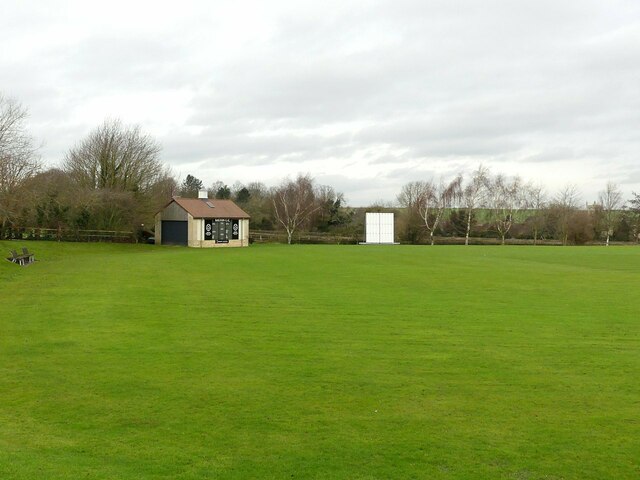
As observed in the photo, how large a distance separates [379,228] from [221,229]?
27.6m

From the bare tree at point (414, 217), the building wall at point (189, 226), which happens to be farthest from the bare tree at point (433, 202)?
the building wall at point (189, 226)

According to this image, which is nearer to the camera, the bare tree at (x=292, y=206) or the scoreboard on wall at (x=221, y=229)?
the scoreboard on wall at (x=221, y=229)

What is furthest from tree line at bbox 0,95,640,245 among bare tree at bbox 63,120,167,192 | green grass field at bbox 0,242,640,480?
green grass field at bbox 0,242,640,480

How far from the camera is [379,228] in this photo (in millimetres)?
81375

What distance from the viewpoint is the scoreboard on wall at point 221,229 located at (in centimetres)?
5922

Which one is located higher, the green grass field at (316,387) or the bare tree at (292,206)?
the bare tree at (292,206)

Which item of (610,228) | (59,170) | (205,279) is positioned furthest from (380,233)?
(205,279)

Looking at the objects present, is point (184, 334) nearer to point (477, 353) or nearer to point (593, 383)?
point (477, 353)

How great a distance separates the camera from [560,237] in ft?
275

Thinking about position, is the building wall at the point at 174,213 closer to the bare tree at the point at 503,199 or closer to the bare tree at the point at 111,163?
the bare tree at the point at 111,163

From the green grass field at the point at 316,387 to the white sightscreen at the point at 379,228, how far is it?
60784mm

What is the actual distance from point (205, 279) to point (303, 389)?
17293 millimetres

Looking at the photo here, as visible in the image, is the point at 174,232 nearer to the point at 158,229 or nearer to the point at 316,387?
the point at 158,229

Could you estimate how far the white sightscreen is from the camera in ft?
264
